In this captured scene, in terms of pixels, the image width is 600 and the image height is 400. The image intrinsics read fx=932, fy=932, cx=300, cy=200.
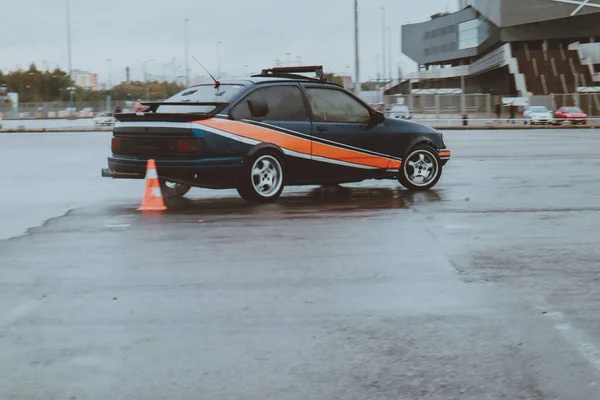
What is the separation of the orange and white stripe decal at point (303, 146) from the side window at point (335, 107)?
430mm

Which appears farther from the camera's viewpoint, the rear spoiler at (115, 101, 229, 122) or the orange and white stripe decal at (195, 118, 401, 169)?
the orange and white stripe decal at (195, 118, 401, 169)

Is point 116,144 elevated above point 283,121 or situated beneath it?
situated beneath

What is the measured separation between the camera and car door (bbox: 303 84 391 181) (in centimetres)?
1270

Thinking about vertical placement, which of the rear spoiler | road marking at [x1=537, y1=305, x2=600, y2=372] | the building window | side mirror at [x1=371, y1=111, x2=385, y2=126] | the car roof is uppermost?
the building window

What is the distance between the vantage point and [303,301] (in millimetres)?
6230

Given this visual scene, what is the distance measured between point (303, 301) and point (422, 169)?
7.97m

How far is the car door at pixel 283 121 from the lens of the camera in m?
12.1

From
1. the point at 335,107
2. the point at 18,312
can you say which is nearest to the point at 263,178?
the point at 335,107

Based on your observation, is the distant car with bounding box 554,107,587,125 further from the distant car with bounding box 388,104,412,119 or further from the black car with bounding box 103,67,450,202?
the black car with bounding box 103,67,450,202

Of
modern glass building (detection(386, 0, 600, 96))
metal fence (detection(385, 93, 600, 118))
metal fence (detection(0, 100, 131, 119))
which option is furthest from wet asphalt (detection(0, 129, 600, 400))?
metal fence (detection(0, 100, 131, 119))

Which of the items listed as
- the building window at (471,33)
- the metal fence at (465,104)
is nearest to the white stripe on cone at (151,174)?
the metal fence at (465,104)

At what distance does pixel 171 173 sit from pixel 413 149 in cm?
388

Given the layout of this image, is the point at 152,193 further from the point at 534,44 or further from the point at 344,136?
the point at 534,44

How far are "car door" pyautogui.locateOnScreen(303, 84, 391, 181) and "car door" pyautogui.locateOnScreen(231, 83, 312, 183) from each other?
0.16 metres
